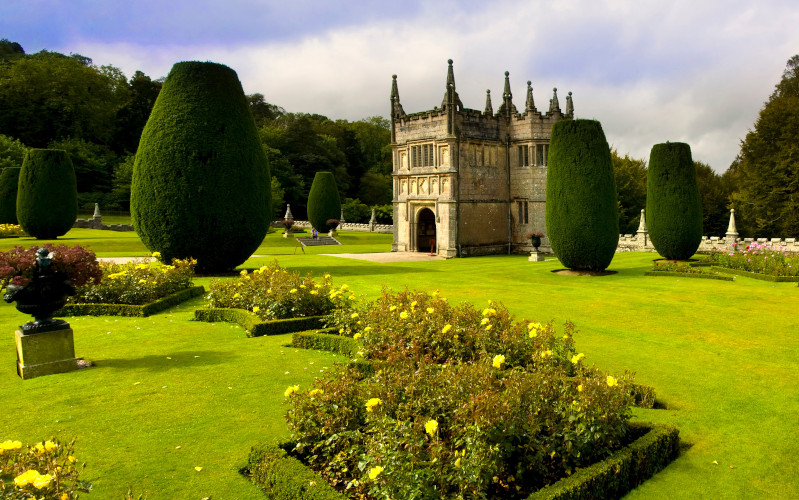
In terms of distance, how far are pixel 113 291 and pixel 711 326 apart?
1437 centimetres

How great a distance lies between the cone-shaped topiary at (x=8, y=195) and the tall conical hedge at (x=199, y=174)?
27610 mm

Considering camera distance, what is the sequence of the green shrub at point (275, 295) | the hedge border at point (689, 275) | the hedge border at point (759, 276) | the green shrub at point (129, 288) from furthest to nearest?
the hedge border at point (689, 275)
the hedge border at point (759, 276)
the green shrub at point (129, 288)
the green shrub at point (275, 295)

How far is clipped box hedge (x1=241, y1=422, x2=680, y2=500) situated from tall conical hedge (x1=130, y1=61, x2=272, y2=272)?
16.1 m

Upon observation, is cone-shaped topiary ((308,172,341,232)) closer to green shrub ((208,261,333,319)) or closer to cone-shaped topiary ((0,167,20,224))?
cone-shaped topiary ((0,167,20,224))

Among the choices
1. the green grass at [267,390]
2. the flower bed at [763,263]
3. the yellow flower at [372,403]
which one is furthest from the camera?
the flower bed at [763,263]

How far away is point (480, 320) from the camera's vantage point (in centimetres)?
931

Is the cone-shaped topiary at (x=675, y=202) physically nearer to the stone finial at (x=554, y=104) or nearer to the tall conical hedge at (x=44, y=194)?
the stone finial at (x=554, y=104)

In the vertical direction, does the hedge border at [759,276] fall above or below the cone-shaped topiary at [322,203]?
below

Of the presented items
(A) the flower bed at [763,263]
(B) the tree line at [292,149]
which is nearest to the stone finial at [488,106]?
(A) the flower bed at [763,263]

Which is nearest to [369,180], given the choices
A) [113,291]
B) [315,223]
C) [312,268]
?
[315,223]

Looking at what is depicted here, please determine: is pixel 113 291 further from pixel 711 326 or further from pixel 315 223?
pixel 315 223

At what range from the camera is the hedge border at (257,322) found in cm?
1157

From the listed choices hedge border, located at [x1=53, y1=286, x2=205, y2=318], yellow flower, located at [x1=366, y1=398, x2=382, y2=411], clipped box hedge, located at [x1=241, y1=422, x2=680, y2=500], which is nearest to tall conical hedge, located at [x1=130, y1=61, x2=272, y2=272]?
hedge border, located at [x1=53, y1=286, x2=205, y2=318]

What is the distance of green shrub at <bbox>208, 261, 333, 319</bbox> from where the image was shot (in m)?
12.3
